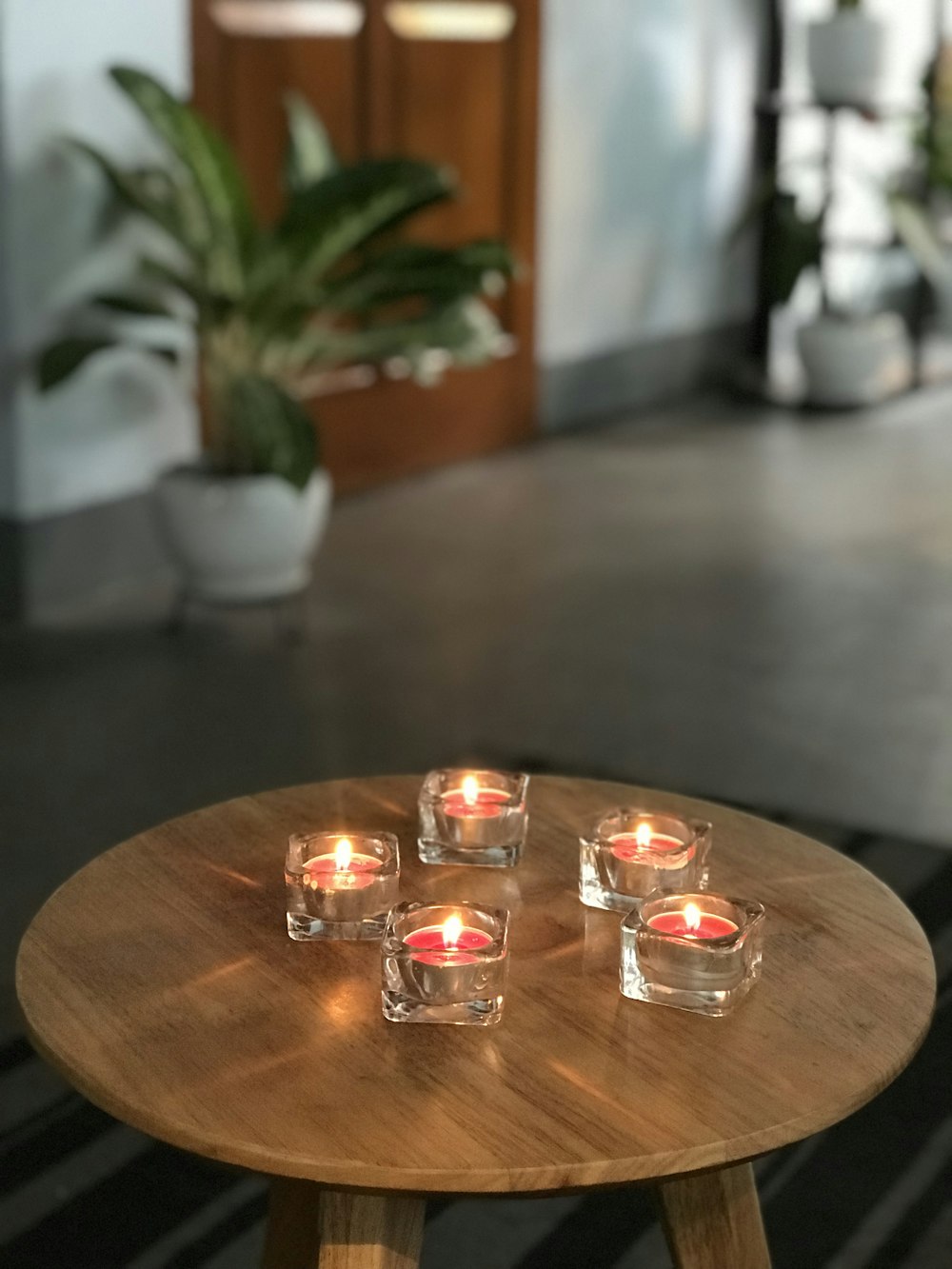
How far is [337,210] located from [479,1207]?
2120 millimetres

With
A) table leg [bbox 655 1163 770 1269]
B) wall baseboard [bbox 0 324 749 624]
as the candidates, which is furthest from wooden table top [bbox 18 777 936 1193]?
wall baseboard [bbox 0 324 749 624]

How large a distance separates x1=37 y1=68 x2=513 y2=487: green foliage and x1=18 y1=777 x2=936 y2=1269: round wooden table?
198 cm

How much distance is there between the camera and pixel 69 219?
3.55 metres

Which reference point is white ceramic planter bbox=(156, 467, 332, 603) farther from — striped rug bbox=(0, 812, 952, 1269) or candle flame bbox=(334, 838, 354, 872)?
candle flame bbox=(334, 838, 354, 872)

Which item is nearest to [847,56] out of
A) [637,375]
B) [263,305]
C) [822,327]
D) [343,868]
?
[822,327]

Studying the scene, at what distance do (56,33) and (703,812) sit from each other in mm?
2597

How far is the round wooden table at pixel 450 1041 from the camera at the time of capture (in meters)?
1.00

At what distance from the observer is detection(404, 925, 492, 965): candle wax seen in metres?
1.14

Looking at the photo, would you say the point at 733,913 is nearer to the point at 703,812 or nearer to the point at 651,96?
the point at 703,812

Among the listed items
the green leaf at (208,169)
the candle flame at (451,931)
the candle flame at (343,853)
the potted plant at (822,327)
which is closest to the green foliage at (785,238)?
the potted plant at (822,327)

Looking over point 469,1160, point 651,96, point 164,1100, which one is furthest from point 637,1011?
point 651,96

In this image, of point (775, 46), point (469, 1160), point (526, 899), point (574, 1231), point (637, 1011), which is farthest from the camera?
point (775, 46)

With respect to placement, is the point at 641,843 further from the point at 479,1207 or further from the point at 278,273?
the point at 278,273

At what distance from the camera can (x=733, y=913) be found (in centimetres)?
121
